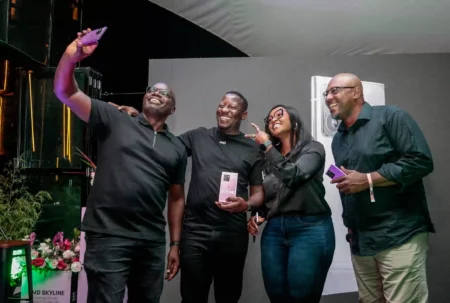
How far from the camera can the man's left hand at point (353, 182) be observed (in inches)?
77.4

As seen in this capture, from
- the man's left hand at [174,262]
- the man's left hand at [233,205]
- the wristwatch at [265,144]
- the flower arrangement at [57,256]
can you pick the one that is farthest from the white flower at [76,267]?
the wristwatch at [265,144]

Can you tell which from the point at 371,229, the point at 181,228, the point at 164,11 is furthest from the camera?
the point at 164,11

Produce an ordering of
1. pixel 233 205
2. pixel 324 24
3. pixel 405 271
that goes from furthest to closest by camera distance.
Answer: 1. pixel 324 24
2. pixel 233 205
3. pixel 405 271

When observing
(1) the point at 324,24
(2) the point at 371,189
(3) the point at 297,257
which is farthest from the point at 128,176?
(1) the point at 324,24

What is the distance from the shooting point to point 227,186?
2152 mm

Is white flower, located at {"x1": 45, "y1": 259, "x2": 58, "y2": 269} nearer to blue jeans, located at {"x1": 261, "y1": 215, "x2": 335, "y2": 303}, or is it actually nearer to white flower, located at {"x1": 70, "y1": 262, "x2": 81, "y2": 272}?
white flower, located at {"x1": 70, "y1": 262, "x2": 81, "y2": 272}

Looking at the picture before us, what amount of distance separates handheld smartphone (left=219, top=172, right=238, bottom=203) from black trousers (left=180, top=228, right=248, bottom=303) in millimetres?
187

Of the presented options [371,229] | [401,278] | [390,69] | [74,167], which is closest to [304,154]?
[371,229]

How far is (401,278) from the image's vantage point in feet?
6.31

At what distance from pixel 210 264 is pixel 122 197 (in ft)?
2.00

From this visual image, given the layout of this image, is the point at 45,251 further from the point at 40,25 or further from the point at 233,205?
the point at 40,25

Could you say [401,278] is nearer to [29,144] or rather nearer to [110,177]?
[110,177]

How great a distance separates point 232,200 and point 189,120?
101 cm

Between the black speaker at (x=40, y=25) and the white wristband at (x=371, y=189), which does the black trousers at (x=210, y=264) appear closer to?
the white wristband at (x=371, y=189)
